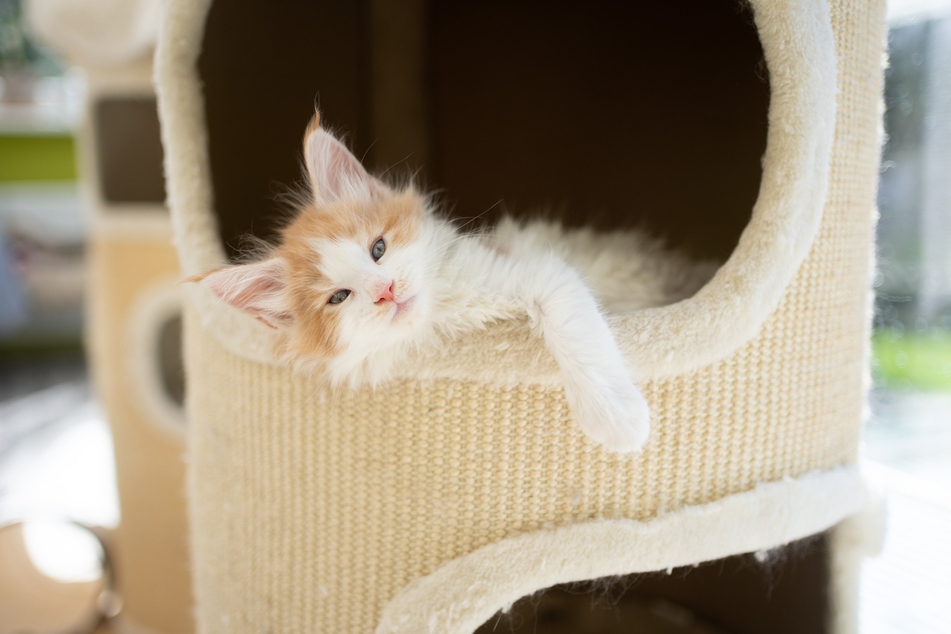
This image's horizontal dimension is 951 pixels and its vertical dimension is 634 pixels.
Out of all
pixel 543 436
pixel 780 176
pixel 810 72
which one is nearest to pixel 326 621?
pixel 543 436

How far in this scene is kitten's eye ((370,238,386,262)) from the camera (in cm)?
90

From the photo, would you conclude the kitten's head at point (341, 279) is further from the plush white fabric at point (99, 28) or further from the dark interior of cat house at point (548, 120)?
the plush white fabric at point (99, 28)

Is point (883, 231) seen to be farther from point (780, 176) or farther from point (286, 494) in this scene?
point (286, 494)

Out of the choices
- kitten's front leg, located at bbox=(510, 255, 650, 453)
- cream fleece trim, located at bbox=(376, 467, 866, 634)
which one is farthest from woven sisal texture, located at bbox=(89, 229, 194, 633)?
kitten's front leg, located at bbox=(510, 255, 650, 453)

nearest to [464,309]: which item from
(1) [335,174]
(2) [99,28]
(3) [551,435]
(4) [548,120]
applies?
(3) [551,435]

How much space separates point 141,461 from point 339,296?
1.16 meters

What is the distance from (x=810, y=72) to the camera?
81 cm

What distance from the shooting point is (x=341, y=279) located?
0.86 metres

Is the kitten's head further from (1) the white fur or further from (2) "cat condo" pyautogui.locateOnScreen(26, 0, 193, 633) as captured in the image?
(2) "cat condo" pyautogui.locateOnScreen(26, 0, 193, 633)

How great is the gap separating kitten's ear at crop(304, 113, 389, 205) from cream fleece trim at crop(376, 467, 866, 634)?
556mm

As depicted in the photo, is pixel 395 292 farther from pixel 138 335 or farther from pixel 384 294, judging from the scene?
pixel 138 335

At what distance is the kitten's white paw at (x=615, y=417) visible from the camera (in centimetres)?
71

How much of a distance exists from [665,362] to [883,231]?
1.00 meters

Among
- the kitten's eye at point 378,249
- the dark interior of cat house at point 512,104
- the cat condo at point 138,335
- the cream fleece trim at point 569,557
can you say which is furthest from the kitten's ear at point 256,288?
the cat condo at point 138,335
